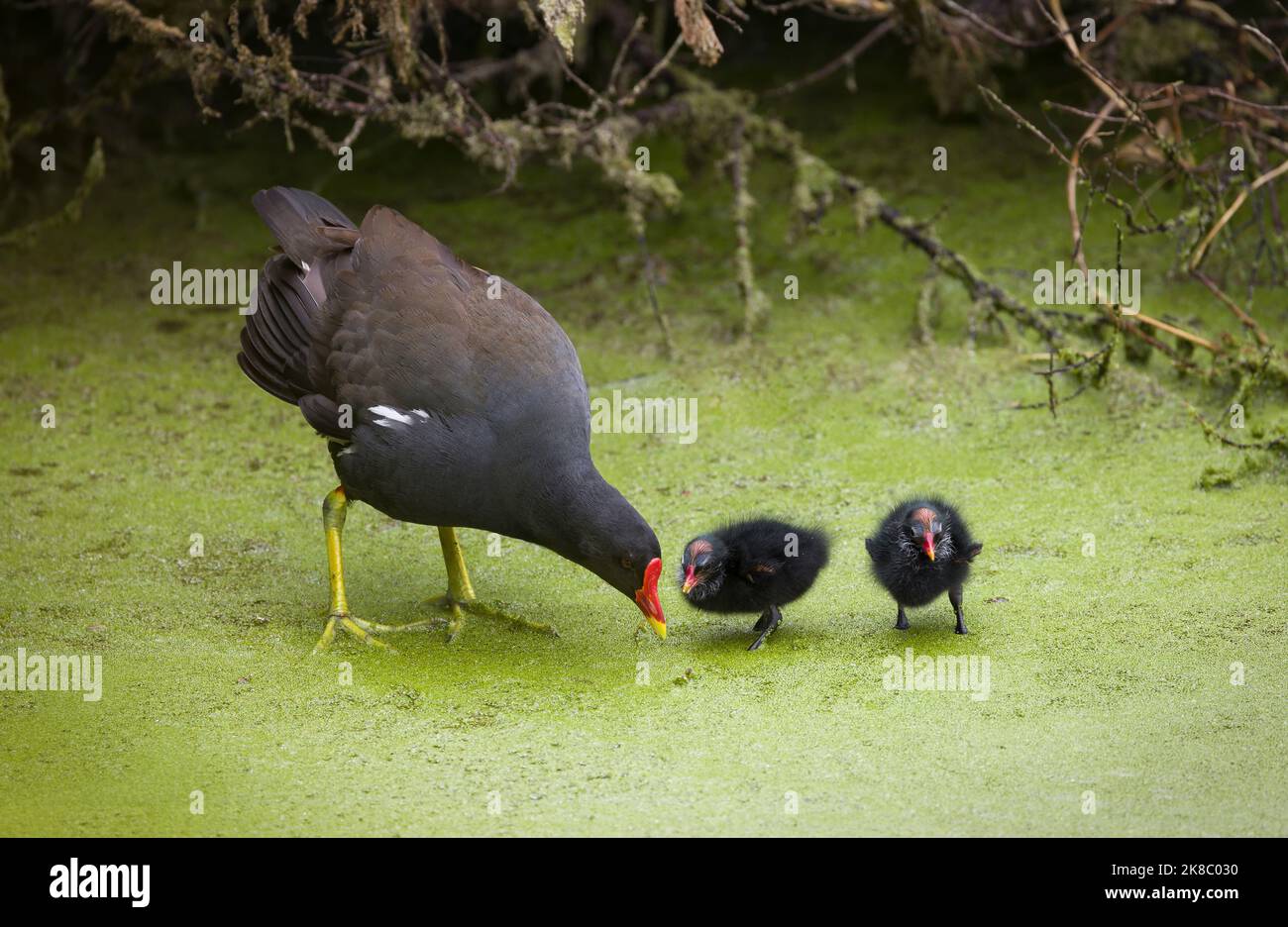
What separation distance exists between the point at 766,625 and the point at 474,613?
3.08 feet

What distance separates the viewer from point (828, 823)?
3.27m

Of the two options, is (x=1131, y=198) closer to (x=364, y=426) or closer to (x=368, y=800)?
(x=364, y=426)

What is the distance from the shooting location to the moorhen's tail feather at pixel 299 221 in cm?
456

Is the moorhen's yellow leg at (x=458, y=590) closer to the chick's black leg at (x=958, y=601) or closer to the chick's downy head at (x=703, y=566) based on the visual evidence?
the chick's downy head at (x=703, y=566)

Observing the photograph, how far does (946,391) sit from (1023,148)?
216 centimetres

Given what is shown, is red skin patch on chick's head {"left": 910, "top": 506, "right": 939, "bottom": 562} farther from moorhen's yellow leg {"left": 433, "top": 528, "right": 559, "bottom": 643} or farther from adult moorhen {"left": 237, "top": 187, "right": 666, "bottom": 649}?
moorhen's yellow leg {"left": 433, "top": 528, "right": 559, "bottom": 643}

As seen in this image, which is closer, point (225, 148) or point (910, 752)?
point (910, 752)

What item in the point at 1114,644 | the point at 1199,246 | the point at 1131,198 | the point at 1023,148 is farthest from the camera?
the point at 1023,148

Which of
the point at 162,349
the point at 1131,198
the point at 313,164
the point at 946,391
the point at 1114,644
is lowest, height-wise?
the point at 1114,644

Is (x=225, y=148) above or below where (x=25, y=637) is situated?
above

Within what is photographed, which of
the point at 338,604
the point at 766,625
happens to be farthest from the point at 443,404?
the point at 766,625

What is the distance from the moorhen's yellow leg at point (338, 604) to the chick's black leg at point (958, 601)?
1568mm

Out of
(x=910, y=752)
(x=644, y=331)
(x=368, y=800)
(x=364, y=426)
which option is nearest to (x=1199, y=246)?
(x=644, y=331)

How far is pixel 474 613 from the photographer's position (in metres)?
4.62
